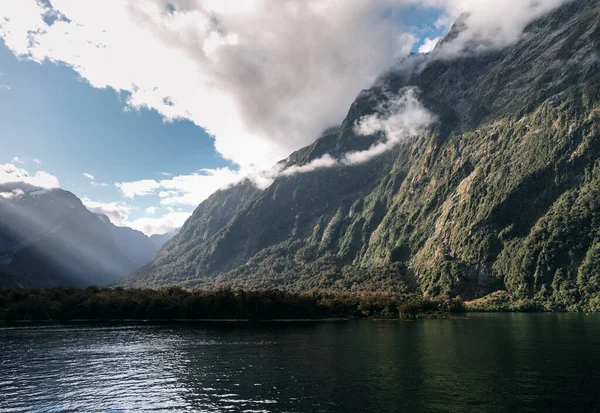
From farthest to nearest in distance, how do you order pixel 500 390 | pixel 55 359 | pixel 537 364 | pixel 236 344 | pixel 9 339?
pixel 9 339
pixel 236 344
pixel 55 359
pixel 537 364
pixel 500 390

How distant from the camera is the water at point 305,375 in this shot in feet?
199

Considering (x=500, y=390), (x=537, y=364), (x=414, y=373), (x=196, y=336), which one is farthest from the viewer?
(x=196, y=336)

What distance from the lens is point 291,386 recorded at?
70.4 metres

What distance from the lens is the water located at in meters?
60.6

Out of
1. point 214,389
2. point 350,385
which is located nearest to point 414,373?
point 350,385

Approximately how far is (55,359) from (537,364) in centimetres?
11554

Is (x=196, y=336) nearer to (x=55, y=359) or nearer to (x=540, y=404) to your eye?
(x=55, y=359)

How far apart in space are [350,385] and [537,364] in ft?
154

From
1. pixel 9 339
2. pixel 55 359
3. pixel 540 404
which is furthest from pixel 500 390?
pixel 9 339

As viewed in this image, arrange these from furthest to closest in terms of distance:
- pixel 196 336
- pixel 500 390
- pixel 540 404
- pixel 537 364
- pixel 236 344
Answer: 1. pixel 196 336
2. pixel 236 344
3. pixel 537 364
4. pixel 500 390
5. pixel 540 404

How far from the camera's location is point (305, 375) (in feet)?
259

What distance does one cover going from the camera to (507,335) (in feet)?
461

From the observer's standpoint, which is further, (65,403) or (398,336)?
(398,336)

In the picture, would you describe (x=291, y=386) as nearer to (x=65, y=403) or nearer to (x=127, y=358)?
(x=65, y=403)
